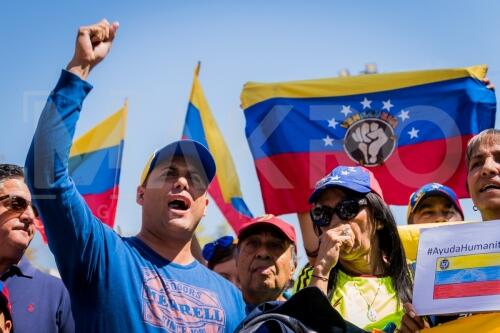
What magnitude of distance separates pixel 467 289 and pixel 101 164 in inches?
238

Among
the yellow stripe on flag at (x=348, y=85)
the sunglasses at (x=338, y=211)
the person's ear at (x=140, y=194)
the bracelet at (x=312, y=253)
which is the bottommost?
the bracelet at (x=312, y=253)

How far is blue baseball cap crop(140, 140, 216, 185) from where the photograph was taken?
156 inches

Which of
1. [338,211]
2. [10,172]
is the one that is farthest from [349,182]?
[10,172]

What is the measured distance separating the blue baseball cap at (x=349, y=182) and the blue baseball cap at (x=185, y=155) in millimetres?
517

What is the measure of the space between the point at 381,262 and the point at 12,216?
1.85 meters

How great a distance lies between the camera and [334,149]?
760cm

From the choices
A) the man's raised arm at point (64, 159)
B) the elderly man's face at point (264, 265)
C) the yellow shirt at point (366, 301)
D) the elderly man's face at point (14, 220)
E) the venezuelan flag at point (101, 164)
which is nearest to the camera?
the man's raised arm at point (64, 159)

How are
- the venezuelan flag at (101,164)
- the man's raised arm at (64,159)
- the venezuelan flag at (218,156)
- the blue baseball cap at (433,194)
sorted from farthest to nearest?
the venezuelan flag at (218,156) → the venezuelan flag at (101,164) → the blue baseball cap at (433,194) → the man's raised arm at (64,159)

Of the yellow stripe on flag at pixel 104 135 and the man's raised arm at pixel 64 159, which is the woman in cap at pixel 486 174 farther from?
the yellow stripe on flag at pixel 104 135

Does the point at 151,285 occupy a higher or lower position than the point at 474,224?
lower

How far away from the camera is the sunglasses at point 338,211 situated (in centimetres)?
399

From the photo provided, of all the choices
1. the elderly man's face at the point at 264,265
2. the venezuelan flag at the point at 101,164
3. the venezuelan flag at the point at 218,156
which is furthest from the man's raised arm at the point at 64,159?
the venezuelan flag at the point at 218,156

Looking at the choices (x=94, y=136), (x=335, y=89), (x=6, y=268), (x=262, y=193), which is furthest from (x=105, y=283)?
(x=94, y=136)

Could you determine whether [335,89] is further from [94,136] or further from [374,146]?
[94,136]
